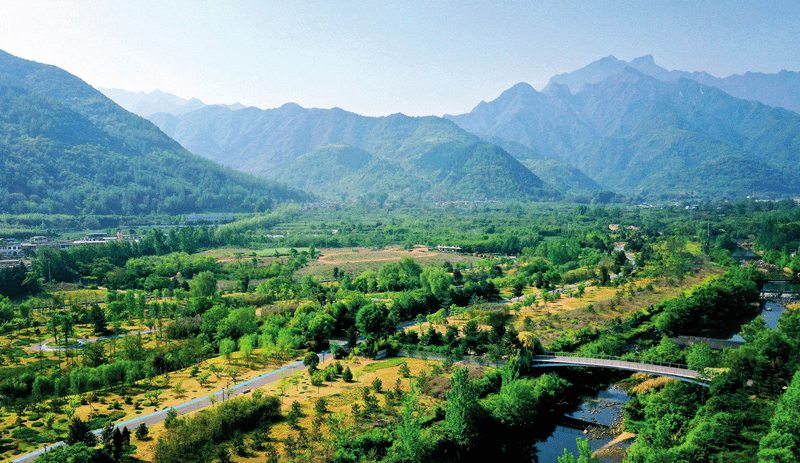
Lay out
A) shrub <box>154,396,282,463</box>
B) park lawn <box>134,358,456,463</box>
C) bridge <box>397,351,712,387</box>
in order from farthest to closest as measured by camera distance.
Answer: bridge <box>397,351,712,387</box>, park lawn <box>134,358,456,463</box>, shrub <box>154,396,282,463</box>

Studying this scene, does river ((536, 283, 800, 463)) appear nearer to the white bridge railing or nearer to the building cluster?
the white bridge railing

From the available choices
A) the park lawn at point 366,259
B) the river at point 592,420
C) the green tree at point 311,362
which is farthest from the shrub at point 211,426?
the park lawn at point 366,259

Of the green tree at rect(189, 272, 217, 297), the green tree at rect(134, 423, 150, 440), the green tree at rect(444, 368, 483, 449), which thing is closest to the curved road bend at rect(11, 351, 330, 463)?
the green tree at rect(134, 423, 150, 440)

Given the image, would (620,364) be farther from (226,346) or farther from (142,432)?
(226,346)

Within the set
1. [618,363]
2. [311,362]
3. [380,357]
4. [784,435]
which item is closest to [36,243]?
[311,362]

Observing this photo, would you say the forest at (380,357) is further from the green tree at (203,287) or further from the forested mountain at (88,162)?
the forested mountain at (88,162)

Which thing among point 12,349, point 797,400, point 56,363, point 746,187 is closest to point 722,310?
point 797,400
